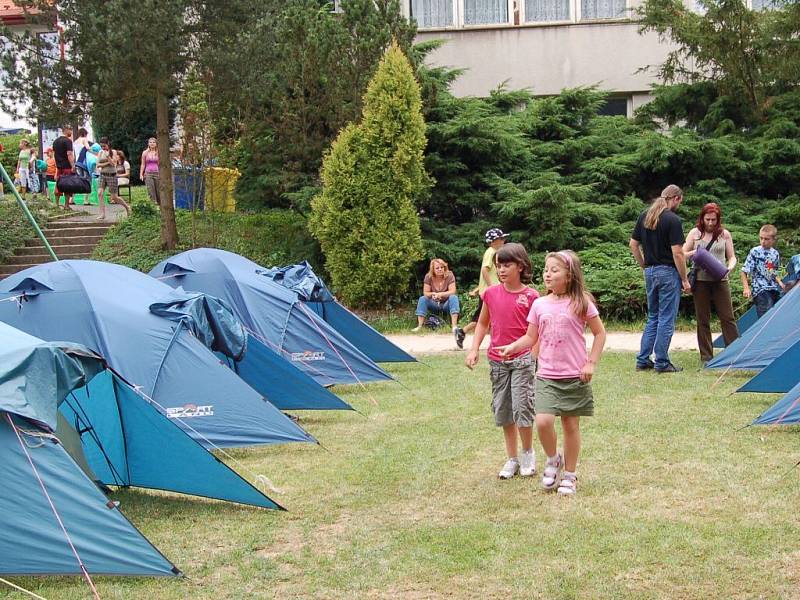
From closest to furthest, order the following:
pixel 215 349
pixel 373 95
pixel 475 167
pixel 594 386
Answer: pixel 215 349 → pixel 594 386 → pixel 373 95 → pixel 475 167

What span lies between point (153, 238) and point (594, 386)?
1163 cm

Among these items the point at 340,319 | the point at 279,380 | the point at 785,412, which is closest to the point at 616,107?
the point at 340,319

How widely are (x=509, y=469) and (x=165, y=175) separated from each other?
42.7ft

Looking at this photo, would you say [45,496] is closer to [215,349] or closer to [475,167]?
[215,349]

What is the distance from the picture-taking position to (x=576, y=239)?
1717 cm

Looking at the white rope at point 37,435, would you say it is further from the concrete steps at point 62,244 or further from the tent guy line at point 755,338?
the concrete steps at point 62,244

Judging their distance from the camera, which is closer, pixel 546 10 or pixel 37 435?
pixel 37 435

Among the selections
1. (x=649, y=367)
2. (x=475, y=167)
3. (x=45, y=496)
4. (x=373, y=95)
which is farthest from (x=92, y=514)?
(x=475, y=167)

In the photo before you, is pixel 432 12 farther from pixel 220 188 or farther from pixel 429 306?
pixel 429 306

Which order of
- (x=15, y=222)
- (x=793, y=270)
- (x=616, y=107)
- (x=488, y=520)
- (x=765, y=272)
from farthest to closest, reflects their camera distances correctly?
(x=616, y=107) < (x=15, y=222) < (x=765, y=272) < (x=793, y=270) < (x=488, y=520)

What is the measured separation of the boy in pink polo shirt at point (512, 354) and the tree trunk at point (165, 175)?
12.6 meters

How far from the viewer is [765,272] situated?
11.6 metres

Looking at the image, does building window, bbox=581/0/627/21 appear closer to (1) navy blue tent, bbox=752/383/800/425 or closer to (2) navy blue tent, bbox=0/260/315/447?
(1) navy blue tent, bbox=752/383/800/425

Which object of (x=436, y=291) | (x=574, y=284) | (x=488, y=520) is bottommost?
(x=488, y=520)
